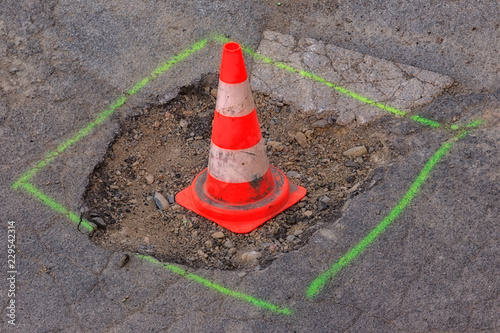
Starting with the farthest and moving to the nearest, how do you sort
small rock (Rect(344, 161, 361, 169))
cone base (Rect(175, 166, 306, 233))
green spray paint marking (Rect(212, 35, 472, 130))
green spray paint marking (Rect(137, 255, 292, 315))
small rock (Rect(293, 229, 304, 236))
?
green spray paint marking (Rect(212, 35, 472, 130)) → small rock (Rect(344, 161, 361, 169)) → cone base (Rect(175, 166, 306, 233)) → small rock (Rect(293, 229, 304, 236)) → green spray paint marking (Rect(137, 255, 292, 315))

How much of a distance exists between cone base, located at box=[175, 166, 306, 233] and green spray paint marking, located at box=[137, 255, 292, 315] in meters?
0.47

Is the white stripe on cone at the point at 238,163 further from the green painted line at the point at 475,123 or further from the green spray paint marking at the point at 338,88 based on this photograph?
the green painted line at the point at 475,123

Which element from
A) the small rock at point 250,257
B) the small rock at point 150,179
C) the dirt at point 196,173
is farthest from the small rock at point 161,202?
the small rock at point 250,257

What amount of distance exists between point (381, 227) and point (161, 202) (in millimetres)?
1414

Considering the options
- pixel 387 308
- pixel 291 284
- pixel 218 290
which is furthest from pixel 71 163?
pixel 387 308

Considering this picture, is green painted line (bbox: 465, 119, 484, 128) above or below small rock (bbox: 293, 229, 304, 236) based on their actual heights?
above

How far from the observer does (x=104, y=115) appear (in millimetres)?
4137

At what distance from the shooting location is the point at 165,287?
9.87 ft

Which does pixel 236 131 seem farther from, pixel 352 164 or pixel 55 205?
pixel 55 205

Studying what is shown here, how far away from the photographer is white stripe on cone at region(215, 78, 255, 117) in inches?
128

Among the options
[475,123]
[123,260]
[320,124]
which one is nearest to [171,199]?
[123,260]

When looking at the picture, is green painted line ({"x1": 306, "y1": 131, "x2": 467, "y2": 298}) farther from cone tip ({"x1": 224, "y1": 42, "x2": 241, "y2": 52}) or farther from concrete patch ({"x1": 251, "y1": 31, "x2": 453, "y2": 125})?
cone tip ({"x1": 224, "y1": 42, "x2": 241, "y2": 52})

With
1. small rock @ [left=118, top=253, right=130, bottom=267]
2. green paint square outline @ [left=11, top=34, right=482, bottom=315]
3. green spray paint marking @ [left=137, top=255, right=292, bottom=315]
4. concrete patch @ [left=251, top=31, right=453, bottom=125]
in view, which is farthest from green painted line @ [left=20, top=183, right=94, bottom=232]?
concrete patch @ [left=251, top=31, right=453, bottom=125]

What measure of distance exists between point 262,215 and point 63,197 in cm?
128
